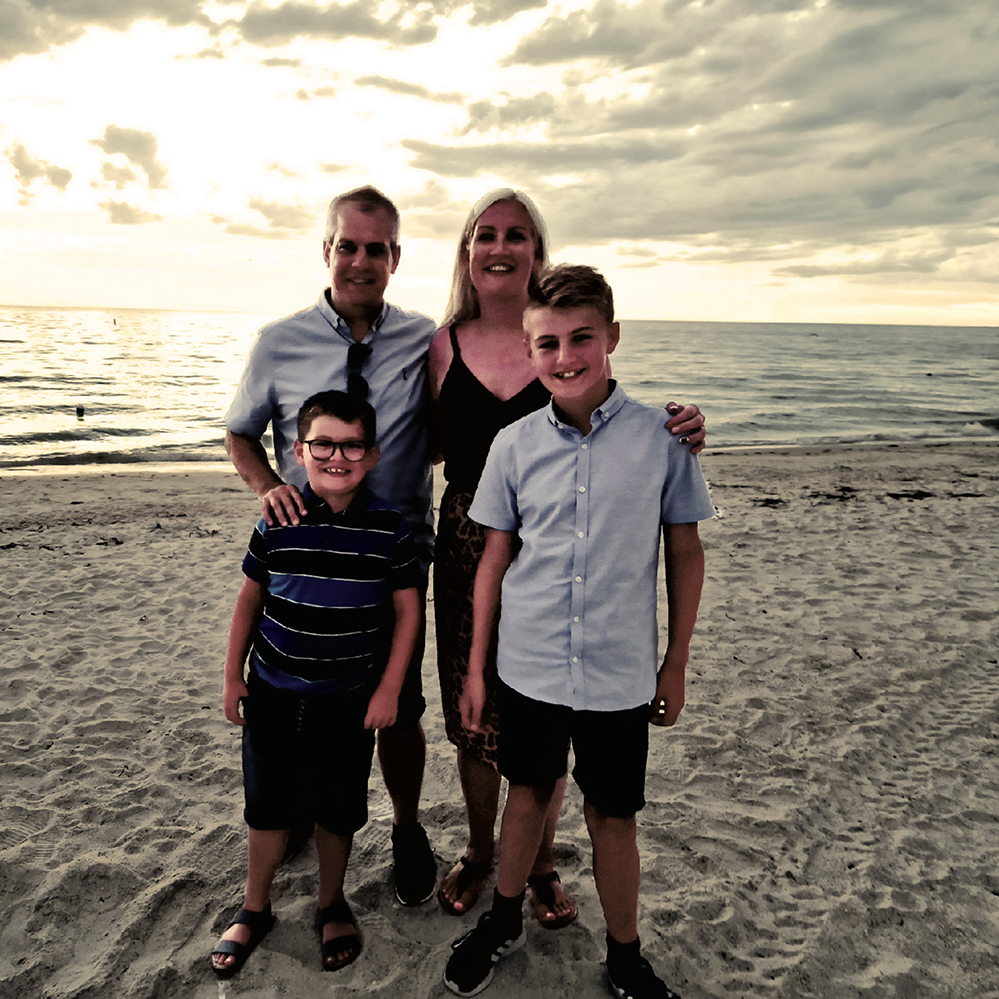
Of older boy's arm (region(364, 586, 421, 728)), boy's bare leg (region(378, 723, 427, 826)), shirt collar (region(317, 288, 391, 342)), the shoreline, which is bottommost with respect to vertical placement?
the shoreline

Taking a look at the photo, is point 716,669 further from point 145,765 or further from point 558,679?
point 145,765

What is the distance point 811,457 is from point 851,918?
52.5ft

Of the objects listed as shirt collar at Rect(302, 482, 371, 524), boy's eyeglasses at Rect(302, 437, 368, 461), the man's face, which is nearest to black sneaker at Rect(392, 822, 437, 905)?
shirt collar at Rect(302, 482, 371, 524)

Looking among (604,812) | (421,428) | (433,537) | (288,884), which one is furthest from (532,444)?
(288,884)

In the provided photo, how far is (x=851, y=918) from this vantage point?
275cm

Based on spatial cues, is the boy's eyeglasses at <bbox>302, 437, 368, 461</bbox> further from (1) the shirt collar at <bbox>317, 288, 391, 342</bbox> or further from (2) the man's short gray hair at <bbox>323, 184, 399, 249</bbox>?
(2) the man's short gray hair at <bbox>323, 184, 399, 249</bbox>

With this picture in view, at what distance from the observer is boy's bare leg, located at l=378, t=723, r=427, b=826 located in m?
2.82

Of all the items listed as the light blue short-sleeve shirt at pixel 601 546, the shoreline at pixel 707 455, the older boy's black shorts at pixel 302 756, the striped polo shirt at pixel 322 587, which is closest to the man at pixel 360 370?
the striped polo shirt at pixel 322 587

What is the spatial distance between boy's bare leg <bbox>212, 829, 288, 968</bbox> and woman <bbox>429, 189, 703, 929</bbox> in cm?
72

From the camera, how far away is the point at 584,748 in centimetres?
208

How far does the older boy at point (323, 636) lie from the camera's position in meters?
2.25

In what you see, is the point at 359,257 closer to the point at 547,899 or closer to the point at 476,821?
the point at 476,821

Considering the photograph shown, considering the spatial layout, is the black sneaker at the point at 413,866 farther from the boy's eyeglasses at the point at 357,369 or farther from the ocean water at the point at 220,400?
the ocean water at the point at 220,400

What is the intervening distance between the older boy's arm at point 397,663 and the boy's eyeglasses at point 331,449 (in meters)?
0.50
